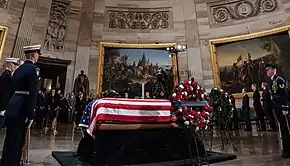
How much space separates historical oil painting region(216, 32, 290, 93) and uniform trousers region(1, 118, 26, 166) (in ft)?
37.2

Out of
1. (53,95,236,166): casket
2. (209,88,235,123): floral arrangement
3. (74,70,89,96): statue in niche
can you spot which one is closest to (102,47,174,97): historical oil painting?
(74,70,89,96): statue in niche

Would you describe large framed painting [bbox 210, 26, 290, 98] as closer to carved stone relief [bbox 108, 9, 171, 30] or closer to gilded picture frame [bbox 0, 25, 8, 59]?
carved stone relief [bbox 108, 9, 171, 30]

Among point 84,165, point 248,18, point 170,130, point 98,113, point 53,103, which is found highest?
point 248,18

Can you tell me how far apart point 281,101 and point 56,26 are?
1261 centimetres

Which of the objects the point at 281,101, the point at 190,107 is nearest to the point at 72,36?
the point at 190,107

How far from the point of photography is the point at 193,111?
323 cm

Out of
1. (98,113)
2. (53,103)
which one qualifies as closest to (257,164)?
(98,113)

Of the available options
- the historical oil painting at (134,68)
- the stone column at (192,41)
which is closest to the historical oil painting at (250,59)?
the stone column at (192,41)

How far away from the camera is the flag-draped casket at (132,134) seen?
3.49m

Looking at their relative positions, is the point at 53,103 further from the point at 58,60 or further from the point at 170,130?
the point at 170,130

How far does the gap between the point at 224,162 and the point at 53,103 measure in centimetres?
A: 780

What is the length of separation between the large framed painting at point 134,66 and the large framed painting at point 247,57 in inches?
107

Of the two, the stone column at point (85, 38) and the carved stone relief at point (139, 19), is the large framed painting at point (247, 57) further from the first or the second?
the stone column at point (85, 38)

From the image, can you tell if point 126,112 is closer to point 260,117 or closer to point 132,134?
point 132,134
